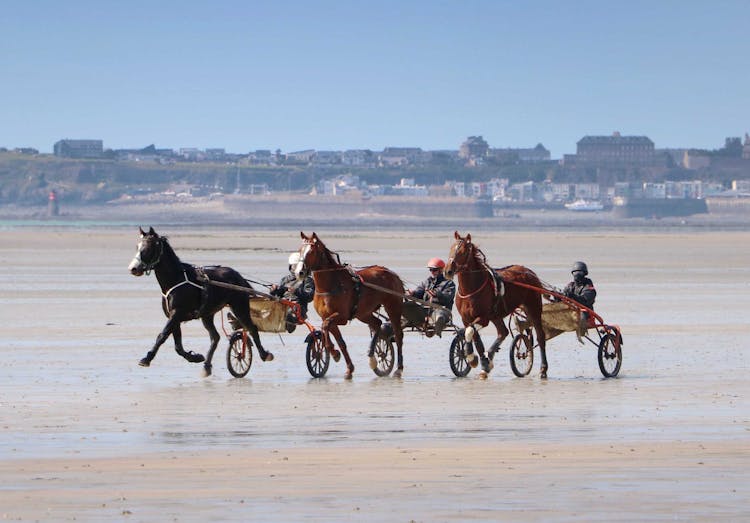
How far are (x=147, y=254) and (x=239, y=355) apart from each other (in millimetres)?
1602

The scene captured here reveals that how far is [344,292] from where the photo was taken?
729 inches

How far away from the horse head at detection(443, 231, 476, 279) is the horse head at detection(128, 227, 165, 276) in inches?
131

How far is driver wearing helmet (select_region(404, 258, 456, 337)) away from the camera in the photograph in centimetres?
1934

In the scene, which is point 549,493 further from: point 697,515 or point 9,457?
point 9,457

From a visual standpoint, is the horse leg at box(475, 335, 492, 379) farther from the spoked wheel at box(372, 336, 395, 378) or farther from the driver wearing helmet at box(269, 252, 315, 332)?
the driver wearing helmet at box(269, 252, 315, 332)

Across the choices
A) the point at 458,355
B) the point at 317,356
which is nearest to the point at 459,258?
the point at 458,355

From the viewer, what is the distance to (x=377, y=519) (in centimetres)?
973

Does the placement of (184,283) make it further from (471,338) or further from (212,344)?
(471,338)

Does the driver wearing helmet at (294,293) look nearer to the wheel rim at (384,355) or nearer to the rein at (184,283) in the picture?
the wheel rim at (384,355)

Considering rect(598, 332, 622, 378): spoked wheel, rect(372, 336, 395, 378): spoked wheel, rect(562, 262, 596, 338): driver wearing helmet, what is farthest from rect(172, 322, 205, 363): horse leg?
rect(598, 332, 622, 378): spoked wheel

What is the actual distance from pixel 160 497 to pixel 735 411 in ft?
21.9

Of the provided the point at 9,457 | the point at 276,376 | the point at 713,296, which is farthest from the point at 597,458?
the point at 713,296

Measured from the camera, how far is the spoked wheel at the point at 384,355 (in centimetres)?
1916

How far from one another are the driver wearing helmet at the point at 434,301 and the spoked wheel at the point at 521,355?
2.90ft
